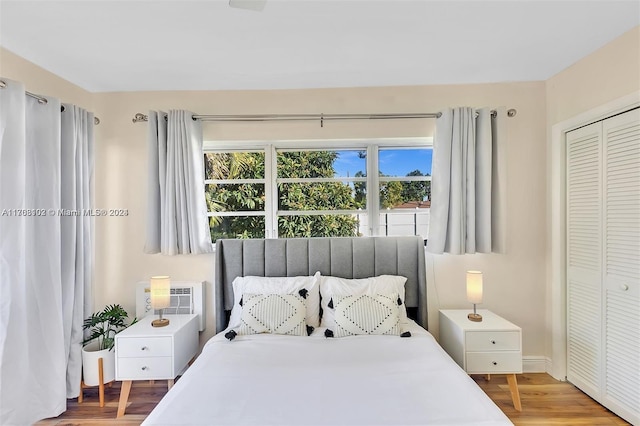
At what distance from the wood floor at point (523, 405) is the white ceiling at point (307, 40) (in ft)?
8.05

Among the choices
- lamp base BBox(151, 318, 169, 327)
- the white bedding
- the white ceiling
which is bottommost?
the white bedding

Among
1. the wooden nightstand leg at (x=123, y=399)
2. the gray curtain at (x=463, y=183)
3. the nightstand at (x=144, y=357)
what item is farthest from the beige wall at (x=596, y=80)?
the wooden nightstand leg at (x=123, y=399)

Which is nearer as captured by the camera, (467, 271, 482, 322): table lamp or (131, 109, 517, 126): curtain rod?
(467, 271, 482, 322): table lamp

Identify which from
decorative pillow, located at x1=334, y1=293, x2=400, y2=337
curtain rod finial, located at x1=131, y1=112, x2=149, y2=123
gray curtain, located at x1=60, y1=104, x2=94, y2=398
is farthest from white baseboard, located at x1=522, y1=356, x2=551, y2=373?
curtain rod finial, located at x1=131, y1=112, x2=149, y2=123

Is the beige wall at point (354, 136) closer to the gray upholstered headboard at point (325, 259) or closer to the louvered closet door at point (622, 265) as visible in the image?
the gray upholstered headboard at point (325, 259)

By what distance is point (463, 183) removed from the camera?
259 centimetres

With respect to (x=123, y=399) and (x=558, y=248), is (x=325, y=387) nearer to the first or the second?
(x=123, y=399)

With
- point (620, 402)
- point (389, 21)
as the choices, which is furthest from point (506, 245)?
point (389, 21)

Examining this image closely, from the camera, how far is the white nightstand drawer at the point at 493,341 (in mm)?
2207

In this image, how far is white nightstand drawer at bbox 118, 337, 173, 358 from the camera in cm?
216

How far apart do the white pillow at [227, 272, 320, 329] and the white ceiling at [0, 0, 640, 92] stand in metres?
1.61

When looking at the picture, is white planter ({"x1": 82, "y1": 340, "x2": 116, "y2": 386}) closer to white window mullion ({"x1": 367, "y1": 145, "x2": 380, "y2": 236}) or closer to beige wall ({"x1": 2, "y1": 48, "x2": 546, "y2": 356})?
beige wall ({"x1": 2, "y1": 48, "x2": 546, "y2": 356})

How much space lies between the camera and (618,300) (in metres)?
2.13

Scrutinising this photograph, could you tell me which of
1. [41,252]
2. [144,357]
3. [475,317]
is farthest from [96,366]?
[475,317]
